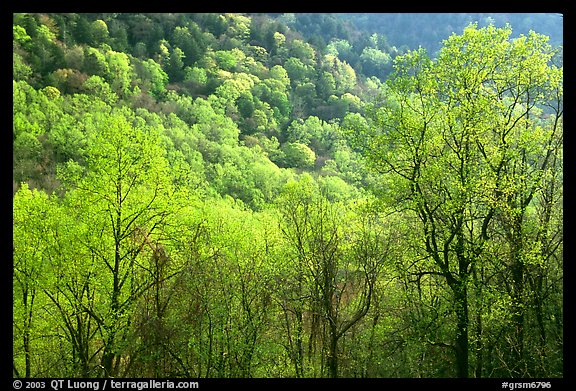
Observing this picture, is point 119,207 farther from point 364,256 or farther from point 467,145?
point 467,145

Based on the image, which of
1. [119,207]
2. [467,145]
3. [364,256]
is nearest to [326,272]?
[364,256]

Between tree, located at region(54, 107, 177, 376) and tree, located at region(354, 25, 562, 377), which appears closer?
tree, located at region(354, 25, 562, 377)

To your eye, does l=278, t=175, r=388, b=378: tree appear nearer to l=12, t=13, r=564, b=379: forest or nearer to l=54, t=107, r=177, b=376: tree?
l=12, t=13, r=564, b=379: forest

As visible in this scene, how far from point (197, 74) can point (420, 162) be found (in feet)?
220

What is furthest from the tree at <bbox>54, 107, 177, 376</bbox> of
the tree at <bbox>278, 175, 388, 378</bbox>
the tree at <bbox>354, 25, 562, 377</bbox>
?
the tree at <bbox>354, 25, 562, 377</bbox>

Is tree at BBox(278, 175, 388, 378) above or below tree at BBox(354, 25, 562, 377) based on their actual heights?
below

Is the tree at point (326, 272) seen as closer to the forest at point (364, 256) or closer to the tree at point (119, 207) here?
the forest at point (364, 256)

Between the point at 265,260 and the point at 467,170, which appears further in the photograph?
the point at 265,260

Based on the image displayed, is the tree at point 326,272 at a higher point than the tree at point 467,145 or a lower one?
lower

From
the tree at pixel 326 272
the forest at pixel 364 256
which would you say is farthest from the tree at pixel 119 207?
the tree at pixel 326 272

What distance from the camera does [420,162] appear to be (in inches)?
466

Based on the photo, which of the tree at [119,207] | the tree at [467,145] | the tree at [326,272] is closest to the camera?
the tree at [467,145]
